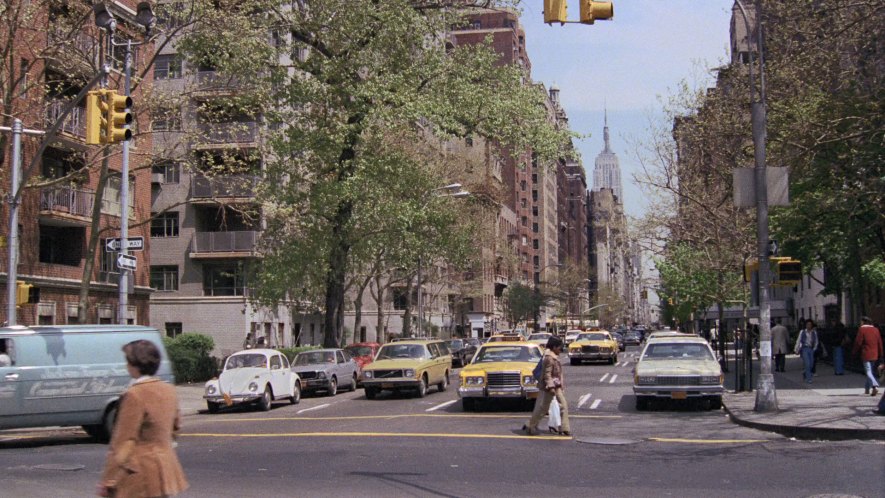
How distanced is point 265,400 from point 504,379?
666 cm

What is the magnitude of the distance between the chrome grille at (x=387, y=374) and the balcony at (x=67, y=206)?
554 inches

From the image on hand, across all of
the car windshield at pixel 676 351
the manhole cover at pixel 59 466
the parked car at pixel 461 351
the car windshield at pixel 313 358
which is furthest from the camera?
the parked car at pixel 461 351

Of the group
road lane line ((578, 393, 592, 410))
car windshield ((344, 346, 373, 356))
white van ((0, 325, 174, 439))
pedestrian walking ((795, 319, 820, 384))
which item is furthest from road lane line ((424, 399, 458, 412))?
car windshield ((344, 346, 373, 356))

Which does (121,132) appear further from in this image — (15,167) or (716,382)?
(716,382)

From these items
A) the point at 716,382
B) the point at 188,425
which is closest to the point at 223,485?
the point at 188,425

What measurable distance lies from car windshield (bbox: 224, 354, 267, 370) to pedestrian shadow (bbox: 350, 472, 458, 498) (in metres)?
12.3

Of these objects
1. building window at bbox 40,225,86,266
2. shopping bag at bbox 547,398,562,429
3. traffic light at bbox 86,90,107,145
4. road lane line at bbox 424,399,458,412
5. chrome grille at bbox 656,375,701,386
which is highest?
traffic light at bbox 86,90,107,145

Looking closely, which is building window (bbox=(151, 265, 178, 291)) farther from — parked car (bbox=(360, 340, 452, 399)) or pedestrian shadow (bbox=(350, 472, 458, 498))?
pedestrian shadow (bbox=(350, 472, 458, 498))

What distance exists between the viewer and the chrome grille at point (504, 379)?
1970 centimetres

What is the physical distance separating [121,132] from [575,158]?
15.9m

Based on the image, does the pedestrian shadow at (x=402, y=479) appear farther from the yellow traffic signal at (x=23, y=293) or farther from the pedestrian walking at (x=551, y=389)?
the yellow traffic signal at (x=23, y=293)

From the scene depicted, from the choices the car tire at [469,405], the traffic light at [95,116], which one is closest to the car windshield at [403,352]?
the car tire at [469,405]

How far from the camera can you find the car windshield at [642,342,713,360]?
20.9 m

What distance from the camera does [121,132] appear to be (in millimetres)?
16219
